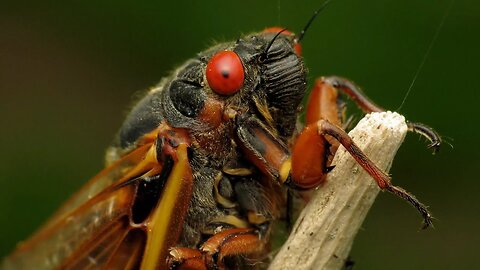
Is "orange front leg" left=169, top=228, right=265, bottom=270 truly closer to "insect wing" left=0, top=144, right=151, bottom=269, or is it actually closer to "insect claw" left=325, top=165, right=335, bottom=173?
"insect wing" left=0, top=144, right=151, bottom=269

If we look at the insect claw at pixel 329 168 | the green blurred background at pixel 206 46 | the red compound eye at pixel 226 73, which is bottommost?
the green blurred background at pixel 206 46

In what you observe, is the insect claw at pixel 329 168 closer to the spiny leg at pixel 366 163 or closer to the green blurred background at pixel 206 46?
the spiny leg at pixel 366 163

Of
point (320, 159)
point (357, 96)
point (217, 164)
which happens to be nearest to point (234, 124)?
point (217, 164)

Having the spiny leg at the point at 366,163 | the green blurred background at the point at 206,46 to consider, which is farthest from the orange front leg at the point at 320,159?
the green blurred background at the point at 206,46

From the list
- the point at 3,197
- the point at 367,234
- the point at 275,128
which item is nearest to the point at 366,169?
the point at 275,128

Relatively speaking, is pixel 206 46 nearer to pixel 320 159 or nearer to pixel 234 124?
pixel 234 124

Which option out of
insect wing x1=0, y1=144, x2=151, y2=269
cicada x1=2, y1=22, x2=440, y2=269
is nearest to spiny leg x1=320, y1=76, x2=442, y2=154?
cicada x1=2, y1=22, x2=440, y2=269
